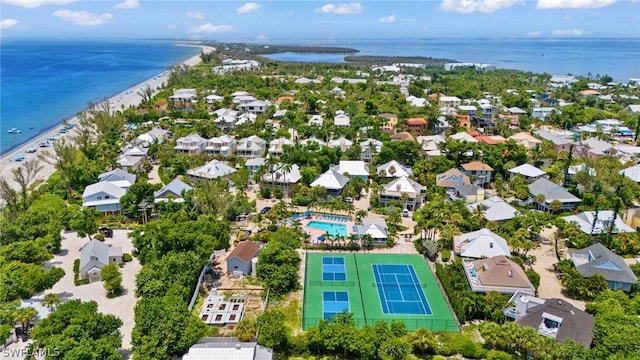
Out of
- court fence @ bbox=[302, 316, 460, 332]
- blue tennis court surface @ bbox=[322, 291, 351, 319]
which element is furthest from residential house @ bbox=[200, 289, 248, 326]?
blue tennis court surface @ bbox=[322, 291, 351, 319]

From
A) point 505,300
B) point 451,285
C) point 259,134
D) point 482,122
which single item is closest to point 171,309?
point 451,285

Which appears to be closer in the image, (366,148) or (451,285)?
(451,285)

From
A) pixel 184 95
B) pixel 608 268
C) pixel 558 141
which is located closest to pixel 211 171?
pixel 608 268

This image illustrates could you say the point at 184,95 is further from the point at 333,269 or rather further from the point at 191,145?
the point at 333,269

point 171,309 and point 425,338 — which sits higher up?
point 171,309

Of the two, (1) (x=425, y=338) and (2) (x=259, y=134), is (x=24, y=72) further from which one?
(1) (x=425, y=338)

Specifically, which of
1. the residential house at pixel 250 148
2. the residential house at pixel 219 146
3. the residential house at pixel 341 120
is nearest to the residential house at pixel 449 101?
the residential house at pixel 341 120

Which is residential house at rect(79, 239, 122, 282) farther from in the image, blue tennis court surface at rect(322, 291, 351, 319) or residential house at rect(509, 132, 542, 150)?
residential house at rect(509, 132, 542, 150)
